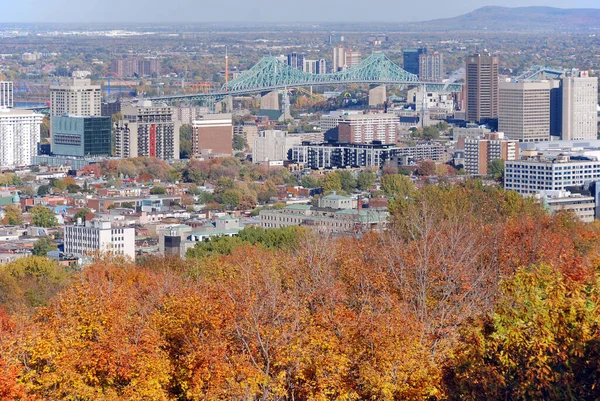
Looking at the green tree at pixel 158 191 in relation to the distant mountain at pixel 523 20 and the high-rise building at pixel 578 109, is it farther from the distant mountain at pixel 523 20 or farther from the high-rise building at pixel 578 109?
the distant mountain at pixel 523 20

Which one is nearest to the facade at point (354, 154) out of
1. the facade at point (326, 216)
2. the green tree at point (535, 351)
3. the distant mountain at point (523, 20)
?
the facade at point (326, 216)

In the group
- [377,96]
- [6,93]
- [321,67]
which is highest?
[321,67]

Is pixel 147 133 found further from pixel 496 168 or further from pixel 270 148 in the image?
pixel 496 168

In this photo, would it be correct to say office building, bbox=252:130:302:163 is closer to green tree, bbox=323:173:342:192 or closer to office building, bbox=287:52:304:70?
green tree, bbox=323:173:342:192

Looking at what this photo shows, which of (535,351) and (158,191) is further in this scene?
(158,191)

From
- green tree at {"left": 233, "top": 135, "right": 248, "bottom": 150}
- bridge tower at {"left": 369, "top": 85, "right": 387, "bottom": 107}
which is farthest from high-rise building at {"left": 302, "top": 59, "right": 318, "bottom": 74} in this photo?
green tree at {"left": 233, "top": 135, "right": 248, "bottom": 150}

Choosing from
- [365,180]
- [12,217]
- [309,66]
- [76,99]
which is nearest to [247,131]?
[76,99]

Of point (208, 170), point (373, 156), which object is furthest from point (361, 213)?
point (373, 156)

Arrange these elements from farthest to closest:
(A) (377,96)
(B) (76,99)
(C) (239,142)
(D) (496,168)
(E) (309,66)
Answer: (E) (309,66), (A) (377,96), (B) (76,99), (C) (239,142), (D) (496,168)
